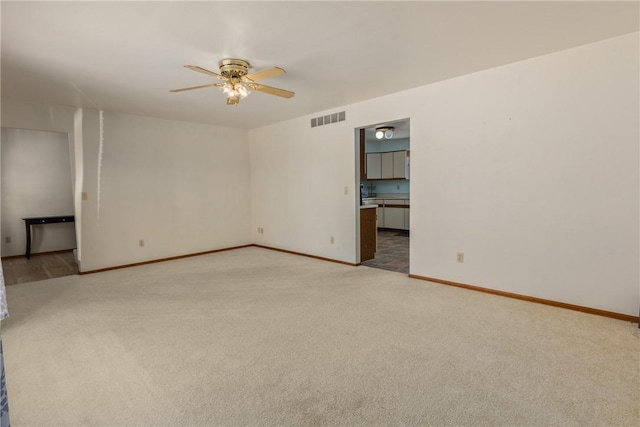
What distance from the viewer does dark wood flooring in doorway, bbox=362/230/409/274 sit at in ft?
15.9

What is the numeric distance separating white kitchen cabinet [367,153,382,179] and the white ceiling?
15.7 ft

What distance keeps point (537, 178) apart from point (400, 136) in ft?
17.7

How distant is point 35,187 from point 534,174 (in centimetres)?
781

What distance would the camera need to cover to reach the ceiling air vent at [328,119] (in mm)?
4832

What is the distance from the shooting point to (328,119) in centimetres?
502

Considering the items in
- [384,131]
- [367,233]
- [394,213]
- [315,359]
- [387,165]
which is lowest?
[315,359]

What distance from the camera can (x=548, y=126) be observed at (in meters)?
3.06

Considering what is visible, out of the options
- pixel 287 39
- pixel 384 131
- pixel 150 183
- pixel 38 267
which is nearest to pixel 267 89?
pixel 287 39

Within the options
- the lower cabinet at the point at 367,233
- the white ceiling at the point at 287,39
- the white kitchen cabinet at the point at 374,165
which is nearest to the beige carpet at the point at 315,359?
the lower cabinet at the point at 367,233

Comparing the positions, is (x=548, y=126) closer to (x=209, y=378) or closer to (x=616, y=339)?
(x=616, y=339)

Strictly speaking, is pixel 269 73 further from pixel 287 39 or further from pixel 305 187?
pixel 305 187

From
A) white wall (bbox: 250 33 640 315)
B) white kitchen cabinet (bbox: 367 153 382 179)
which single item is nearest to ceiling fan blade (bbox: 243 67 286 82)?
white wall (bbox: 250 33 640 315)

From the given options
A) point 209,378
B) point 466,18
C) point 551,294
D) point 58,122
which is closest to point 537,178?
point 551,294

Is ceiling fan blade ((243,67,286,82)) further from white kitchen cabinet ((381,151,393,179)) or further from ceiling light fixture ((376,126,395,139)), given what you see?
white kitchen cabinet ((381,151,393,179))
